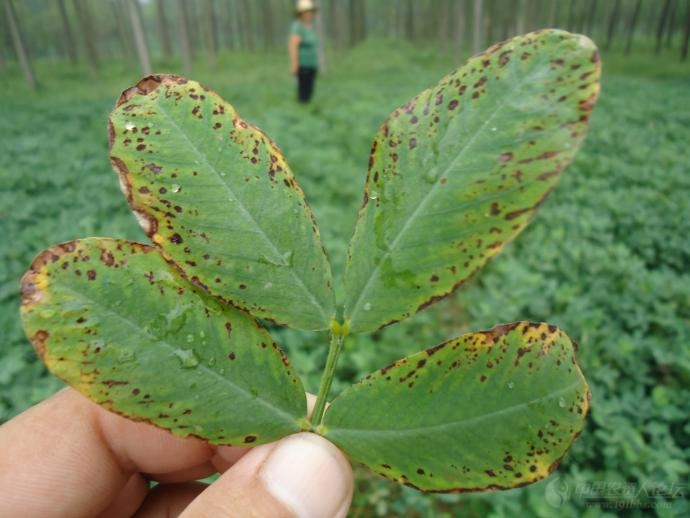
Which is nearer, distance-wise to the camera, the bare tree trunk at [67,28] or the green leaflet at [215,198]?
the green leaflet at [215,198]

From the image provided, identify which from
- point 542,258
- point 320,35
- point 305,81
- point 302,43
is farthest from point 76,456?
point 320,35

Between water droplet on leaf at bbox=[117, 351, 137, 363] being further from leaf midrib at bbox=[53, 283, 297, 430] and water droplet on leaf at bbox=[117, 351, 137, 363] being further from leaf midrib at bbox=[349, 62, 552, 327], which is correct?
leaf midrib at bbox=[349, 62, 552, 327]

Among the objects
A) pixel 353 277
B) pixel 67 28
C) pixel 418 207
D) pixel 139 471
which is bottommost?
pixel 67 28

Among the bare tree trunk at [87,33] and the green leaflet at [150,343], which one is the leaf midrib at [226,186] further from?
the bare tree trunk at [87,33]

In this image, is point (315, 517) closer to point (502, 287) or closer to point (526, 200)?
point (526, 200)

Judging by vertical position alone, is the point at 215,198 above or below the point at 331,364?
above

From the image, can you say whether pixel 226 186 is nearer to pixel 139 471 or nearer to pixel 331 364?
pixel 331 364

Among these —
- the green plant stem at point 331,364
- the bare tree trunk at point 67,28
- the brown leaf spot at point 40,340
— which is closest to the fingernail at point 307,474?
the green plant stem at point 331,364
